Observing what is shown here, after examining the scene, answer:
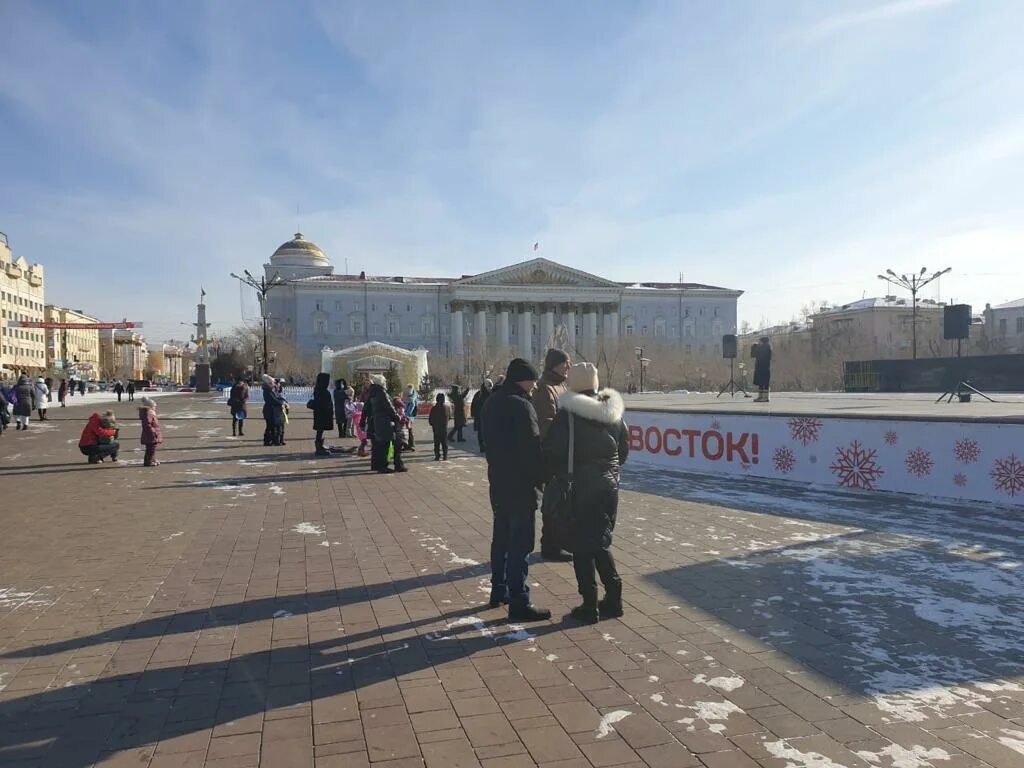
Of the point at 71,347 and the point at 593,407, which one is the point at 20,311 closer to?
the point at 71,347

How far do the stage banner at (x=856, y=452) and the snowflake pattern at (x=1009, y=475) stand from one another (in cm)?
1

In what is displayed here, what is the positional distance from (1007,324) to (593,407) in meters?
92.1

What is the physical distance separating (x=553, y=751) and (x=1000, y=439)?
849 centimetres

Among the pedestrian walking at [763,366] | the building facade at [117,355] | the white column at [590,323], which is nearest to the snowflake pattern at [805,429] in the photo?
the pedestrian walking at [763,366]

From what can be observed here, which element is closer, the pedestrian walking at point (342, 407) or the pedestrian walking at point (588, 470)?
the pedestrian walking at point (588, 470)

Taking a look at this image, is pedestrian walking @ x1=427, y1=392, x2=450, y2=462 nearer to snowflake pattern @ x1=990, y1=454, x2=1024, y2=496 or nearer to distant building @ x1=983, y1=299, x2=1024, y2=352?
snowflake pattern @ x1=990, y1=454, x2=1024, y2=496

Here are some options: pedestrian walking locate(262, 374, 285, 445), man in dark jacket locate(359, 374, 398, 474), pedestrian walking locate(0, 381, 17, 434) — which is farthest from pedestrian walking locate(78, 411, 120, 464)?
pedestrian walking locate(0, 381, 17, 434)

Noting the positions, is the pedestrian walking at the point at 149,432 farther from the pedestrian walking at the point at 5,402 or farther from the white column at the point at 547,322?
the white column at the point at 547,322

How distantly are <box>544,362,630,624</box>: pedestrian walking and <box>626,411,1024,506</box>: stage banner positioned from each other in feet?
22.8

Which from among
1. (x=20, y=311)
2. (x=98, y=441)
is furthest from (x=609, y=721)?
(x=20, y=311)

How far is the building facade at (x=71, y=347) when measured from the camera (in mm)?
103794

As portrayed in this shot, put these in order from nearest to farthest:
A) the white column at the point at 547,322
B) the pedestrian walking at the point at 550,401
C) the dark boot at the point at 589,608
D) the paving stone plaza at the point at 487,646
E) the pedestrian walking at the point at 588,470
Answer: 1. the paving stone plaza at the point at 487,646
2. the pedestrian walking at the point at 588,470
3. the dark boot at the point at 589,608
4. the pedestrian walking at the point at 550,401
5. the white column at the point at 547,322

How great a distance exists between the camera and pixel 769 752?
315cm

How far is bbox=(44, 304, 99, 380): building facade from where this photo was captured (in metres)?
104
